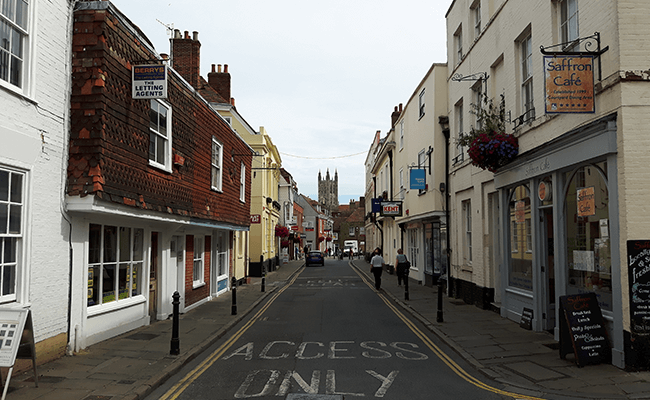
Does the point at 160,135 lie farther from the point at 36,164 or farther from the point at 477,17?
the point at 477,17

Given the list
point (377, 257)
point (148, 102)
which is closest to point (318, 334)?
point (148, 102)

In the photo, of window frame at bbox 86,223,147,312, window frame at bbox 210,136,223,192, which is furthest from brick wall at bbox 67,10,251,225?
window frame at bbox 210,136,223,192

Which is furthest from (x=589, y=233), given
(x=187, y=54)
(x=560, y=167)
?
(x=187, y=54)

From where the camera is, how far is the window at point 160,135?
1155cm

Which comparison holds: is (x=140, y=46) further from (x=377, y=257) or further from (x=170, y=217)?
(x=377, y=257)

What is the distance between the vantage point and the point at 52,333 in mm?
8250

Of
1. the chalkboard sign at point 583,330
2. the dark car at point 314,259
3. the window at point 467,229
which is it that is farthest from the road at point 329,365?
the dark car at point 314,259

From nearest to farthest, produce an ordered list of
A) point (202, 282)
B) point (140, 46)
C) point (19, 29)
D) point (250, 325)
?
point (19, 29) < point (140, 46) < point (250, 325) < point (202, 282)

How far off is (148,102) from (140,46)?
118 cm

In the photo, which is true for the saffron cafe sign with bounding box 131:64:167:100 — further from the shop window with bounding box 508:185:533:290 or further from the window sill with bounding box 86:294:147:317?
the shop window with bounding box 508:185:533:290

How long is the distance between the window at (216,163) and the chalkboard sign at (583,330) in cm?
1169

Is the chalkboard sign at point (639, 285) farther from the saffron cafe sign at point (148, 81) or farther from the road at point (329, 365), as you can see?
the saffron cafe sign at point (148, 81)

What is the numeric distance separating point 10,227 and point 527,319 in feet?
33.7

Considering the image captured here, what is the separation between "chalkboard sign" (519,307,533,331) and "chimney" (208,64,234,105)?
872 inches
